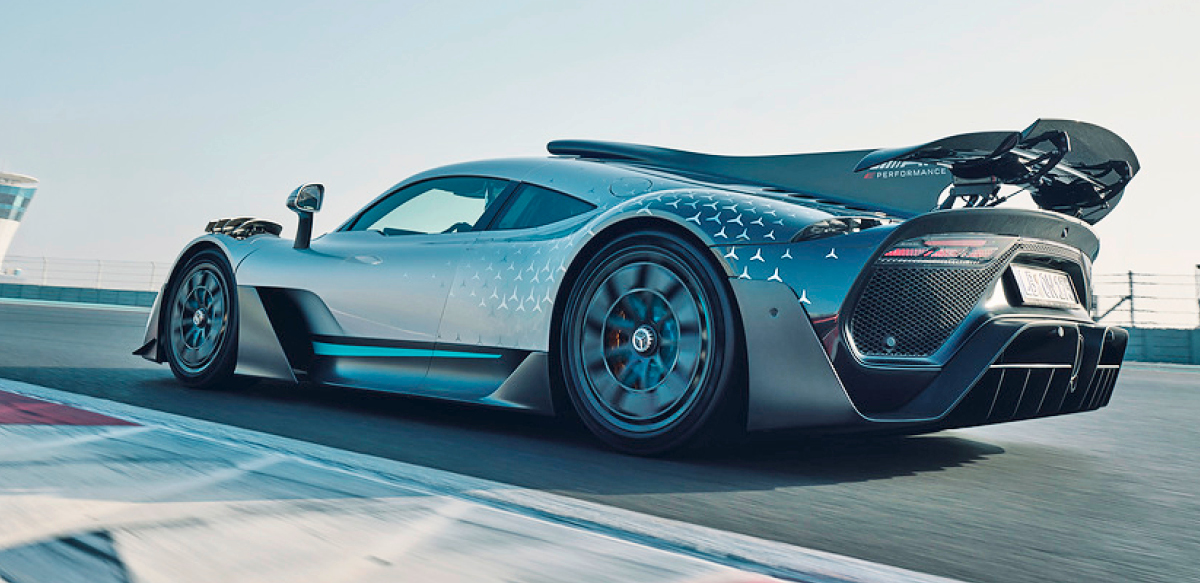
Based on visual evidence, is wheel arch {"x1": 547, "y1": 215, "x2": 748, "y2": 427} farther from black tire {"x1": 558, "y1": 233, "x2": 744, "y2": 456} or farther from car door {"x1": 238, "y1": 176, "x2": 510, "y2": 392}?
car door {"x1": 238, "y1": 176, "x2": 510, "y2": 392}

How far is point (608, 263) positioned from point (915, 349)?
42.7 inches

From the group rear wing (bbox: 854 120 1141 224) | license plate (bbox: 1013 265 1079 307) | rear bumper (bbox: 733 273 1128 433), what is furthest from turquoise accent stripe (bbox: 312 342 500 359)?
license plate (bbox: 1013 265 1079 307)

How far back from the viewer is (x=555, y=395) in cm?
369

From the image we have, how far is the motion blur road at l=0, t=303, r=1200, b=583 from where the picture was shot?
2.24 m

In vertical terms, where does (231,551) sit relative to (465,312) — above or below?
below

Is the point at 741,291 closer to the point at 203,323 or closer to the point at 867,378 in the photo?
the point at 867,378

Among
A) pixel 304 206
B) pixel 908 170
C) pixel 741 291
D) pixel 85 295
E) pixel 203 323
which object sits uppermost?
pixel 908 170

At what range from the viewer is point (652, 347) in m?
3.41

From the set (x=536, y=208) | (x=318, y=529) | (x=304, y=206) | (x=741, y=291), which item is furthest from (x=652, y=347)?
(x=304, y=206)

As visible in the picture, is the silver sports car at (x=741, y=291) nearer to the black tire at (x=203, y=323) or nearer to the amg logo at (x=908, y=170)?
the amg logo at (x=908, y=170)

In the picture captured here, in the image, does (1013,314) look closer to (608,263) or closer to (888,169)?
(888,169)

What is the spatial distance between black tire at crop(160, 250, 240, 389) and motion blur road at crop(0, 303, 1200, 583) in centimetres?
13

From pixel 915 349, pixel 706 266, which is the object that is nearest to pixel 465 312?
pixel 706 266

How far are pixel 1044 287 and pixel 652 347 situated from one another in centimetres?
135
